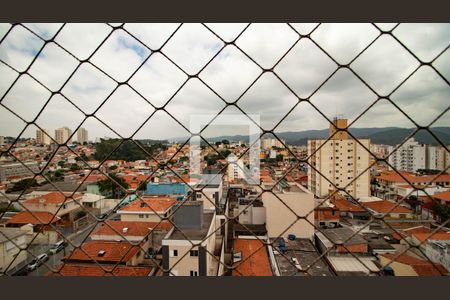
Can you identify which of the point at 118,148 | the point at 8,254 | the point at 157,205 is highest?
the point at 118,148

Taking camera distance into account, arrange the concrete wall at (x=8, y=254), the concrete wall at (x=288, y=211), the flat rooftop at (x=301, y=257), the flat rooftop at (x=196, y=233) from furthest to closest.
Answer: the concrete wall at (x=288, y=211) < the flat rooftop at (x=301, y=257) < the flat rooftop at (x=196, y=233) < the concrete wall at (x=8, y=254)

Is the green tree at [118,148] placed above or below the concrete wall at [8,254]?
above

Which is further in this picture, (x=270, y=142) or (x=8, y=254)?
(x=8, y=254)

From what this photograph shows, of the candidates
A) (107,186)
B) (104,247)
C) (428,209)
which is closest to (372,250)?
(428,209)

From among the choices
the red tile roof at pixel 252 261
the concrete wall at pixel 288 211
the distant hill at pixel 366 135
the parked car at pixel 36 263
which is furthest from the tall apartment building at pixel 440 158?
the concrete wall at pixel 288 211

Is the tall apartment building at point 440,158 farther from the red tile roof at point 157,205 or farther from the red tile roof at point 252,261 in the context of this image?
the red tile roof at point 157,205

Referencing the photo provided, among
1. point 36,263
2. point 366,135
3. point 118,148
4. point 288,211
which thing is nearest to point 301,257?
point 288,211

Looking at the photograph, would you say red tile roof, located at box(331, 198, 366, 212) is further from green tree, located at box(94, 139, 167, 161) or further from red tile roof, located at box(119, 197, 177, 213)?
green tree, located at box(94, 139, 167, 161)

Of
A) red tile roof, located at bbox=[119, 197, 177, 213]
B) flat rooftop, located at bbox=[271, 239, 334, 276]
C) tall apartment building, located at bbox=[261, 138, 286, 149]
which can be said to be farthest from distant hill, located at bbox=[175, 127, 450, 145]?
red tile roof, located at bbox=[119, 197, 177, 213]

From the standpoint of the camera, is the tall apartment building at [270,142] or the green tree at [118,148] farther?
the tall apartment building at [270,142]

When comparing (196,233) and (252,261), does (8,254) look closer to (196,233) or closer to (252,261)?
(196,233)

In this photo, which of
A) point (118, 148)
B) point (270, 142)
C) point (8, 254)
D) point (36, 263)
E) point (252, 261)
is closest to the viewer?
point (118, 148)

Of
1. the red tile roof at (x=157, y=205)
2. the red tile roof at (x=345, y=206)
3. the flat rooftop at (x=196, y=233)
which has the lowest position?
the red tile roof at (x=345, y=206)

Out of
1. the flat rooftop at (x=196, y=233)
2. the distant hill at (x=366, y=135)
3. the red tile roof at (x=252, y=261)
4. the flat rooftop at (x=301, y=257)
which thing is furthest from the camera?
the flat rooftop at (x=301, y=257)
